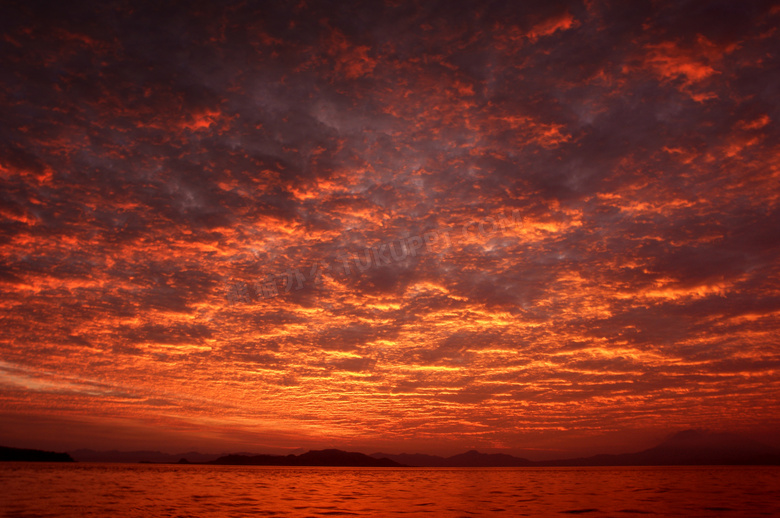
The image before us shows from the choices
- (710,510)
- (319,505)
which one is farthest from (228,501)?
(710,510)

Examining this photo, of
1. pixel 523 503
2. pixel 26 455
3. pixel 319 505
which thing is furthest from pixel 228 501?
pixel 26 455

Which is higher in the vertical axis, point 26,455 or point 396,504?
point 396,504

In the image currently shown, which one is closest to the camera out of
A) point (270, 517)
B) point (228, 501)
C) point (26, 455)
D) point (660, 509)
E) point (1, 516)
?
point (1, 516)

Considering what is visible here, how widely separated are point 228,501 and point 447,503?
14.9m

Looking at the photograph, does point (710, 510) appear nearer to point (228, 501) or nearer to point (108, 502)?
point (228, 501)

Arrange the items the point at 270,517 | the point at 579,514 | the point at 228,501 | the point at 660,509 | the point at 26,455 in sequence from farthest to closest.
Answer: the point at 26,455
the point at 228,501
the point at 660,509
the point at 579,514
the point at 270,517

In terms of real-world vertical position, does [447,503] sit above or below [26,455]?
above

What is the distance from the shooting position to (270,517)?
846 inches

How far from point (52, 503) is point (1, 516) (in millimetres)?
6715

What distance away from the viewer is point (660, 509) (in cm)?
2452

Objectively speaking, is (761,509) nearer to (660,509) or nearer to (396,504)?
(660,509)

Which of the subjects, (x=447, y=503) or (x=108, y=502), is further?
(x=447, y=503)

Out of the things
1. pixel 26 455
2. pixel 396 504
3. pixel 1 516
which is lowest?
pixel 26 455

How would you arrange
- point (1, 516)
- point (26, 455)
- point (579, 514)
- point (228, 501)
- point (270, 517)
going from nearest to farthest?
1. point (1, 516)
2. point (270, 517)
3. point (579, 514)
4. point (228, 501)
5. point (26, 455)
